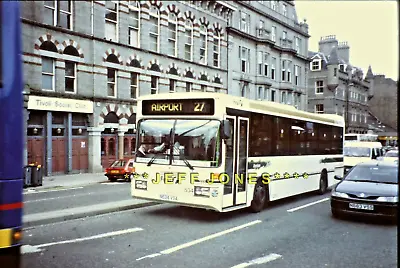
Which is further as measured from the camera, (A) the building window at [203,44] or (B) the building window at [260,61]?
(B) the building window at [260,61]

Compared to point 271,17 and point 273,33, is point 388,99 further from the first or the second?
point 273,33

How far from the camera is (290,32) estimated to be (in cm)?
5262

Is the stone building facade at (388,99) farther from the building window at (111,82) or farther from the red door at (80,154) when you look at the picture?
the building window at (111,82)

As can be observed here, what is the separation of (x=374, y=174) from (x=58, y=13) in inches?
813

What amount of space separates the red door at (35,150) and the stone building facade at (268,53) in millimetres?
20280

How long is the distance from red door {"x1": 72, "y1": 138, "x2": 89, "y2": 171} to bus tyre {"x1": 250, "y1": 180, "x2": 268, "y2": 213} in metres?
16.9

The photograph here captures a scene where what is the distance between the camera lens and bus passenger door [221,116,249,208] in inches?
421

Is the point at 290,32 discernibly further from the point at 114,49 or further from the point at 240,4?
the point at 114,49

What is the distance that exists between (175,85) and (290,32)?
24030 mm

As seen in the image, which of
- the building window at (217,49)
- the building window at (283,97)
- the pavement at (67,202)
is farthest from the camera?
the building window at (283,97)

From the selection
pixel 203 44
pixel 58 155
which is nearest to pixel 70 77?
pixel 58 155

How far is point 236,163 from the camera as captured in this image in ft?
36.3

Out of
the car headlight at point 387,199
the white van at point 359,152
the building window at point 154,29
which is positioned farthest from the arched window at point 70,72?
the car headlight at point 387,199

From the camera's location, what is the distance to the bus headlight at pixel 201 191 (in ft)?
34.1
